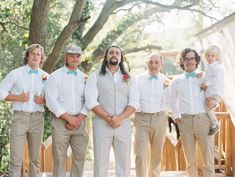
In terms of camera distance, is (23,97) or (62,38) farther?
(62,38)

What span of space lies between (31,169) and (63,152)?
0.40 metres

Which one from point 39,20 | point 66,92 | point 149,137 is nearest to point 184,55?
point 149,137

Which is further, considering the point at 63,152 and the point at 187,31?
the point at 187,31

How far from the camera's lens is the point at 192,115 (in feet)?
15.7

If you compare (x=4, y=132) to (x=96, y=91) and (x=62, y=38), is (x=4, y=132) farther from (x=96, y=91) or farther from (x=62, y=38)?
(x=96, y=91)

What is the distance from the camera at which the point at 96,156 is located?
466 cm

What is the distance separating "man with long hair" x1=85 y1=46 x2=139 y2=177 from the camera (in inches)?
182

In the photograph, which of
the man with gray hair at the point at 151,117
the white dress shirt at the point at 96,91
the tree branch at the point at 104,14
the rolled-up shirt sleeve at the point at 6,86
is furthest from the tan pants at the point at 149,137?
the tree branch at the point at 104,14

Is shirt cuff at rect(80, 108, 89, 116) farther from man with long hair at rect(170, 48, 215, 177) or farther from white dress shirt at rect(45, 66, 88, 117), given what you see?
man with long hair at rect(170, 48, 215, 177)

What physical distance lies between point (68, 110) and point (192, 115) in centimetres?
128

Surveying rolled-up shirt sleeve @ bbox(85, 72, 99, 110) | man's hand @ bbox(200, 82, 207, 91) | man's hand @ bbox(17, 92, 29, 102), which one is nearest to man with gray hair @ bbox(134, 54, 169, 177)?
man's hand @ bbox(200, 82, 207, 91)

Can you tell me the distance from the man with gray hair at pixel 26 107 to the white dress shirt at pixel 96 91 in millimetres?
511

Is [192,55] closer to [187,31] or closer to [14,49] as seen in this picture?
→ [14,49]

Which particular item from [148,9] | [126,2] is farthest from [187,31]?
[126,2]
